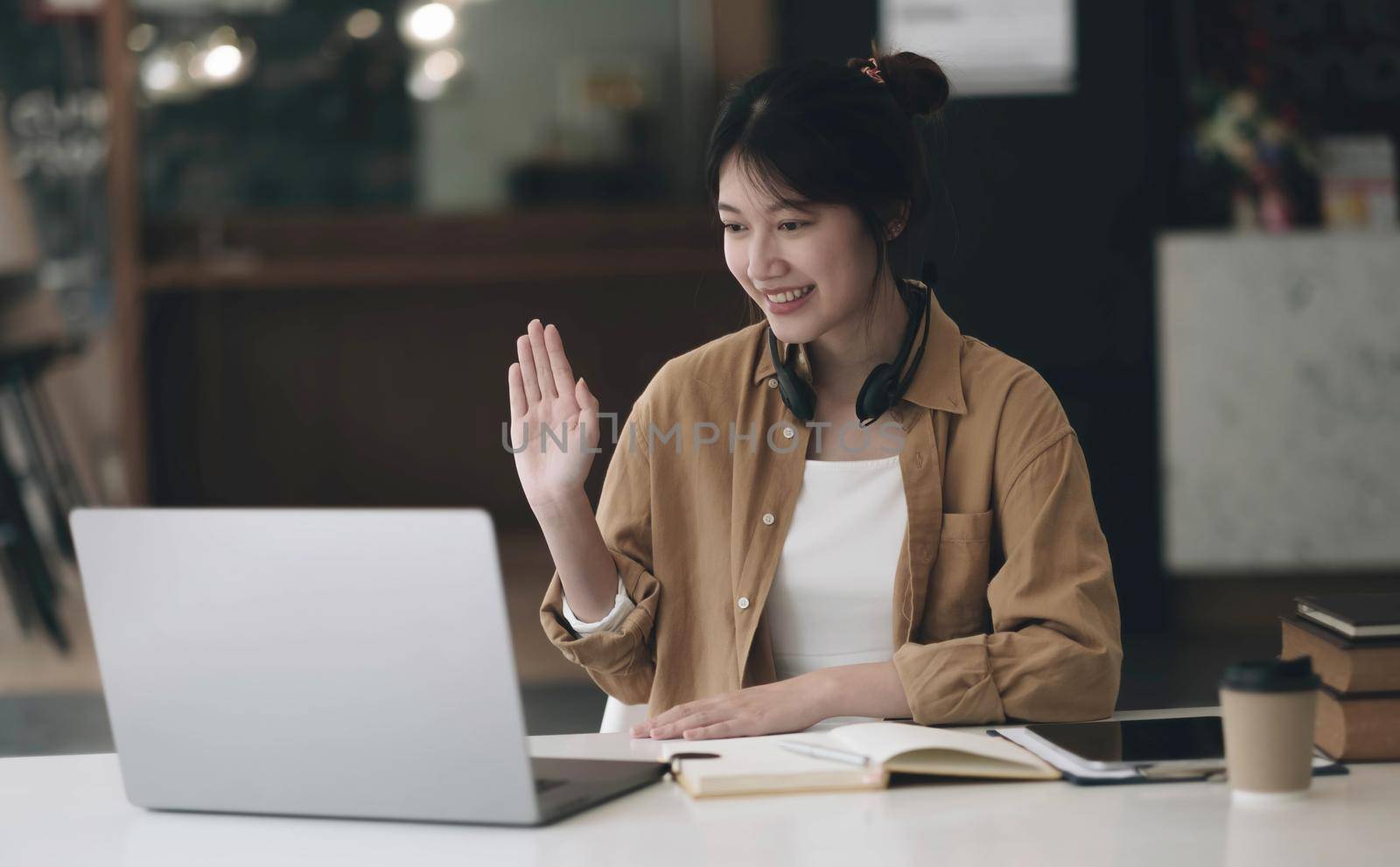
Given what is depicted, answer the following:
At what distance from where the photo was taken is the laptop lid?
990 mm

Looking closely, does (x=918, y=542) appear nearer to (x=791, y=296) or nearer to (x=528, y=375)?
(x=791, y=296)

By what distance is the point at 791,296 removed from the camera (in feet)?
5.16

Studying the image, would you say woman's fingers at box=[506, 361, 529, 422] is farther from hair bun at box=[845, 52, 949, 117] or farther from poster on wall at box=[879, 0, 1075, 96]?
poster on wall at box=[879, 0, 1075, 96]

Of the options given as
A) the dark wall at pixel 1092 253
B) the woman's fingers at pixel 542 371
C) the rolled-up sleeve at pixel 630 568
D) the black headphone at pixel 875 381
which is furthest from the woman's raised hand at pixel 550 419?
the dark wall at pixel 1092 253

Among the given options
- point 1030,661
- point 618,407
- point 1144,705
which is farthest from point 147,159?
point 1030,661

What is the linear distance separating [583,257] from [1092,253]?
1.85 m

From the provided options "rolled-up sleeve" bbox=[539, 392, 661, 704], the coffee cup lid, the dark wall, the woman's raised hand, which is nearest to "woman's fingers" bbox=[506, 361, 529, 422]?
the woman's raised hand

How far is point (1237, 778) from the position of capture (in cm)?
106

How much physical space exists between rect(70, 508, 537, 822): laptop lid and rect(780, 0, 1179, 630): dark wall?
327 cm

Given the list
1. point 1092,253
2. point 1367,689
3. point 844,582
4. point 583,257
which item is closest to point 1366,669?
point 1367,689

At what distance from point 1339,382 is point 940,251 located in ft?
4.30

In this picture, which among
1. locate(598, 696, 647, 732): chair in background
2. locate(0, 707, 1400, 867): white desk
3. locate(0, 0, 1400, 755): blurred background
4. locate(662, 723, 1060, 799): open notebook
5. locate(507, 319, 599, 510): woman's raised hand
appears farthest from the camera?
locate(0, 0, 1400, 755): blurred background

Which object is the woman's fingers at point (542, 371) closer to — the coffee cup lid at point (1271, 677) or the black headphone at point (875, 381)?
the black headphone at point (875, 381)

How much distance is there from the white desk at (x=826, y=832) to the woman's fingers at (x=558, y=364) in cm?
42
